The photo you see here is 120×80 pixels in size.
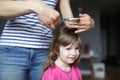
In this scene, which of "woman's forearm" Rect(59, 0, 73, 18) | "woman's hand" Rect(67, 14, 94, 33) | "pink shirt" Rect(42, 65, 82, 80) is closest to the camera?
"woman's hand" Rect(67, 14, 94, 33)

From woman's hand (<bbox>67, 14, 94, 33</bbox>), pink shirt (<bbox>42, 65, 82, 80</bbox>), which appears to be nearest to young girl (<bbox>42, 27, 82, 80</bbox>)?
pink shirt (<bbox>42, 65, 82, 80</bbox>)

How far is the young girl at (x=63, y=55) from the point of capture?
1.13 m

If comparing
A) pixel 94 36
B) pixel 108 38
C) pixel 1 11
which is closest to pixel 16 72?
pixel 1 11

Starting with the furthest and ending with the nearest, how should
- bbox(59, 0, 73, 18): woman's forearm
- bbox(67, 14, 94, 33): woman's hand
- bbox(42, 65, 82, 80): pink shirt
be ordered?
bbox(59, 0, 73, 18): woman's forearm, bbox(42, 65, 82, 80): pink shirt, bbox(67, 14, 94, 33): woman's hand

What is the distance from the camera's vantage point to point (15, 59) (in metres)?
1.12

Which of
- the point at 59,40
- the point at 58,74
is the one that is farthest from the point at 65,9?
the point at 58,74

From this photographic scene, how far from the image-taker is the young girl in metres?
1.13

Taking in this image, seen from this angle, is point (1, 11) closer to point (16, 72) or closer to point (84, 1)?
point (16, 72)

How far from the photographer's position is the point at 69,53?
1145mm

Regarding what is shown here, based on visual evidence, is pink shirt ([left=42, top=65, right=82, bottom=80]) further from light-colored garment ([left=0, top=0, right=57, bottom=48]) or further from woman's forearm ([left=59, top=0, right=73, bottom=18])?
woman's forearm ([left=59, top=0, right=73, bottom=18])

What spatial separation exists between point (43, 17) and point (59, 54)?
367 mm

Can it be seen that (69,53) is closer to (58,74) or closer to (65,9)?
(58,74)

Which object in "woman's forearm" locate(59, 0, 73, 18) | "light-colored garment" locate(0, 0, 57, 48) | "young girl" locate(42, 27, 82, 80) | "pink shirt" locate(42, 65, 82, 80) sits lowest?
"pink shirt" locate(42, 65, 82, 80)

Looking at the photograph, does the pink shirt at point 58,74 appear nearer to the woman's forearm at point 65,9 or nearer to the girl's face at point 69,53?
the girl's face at point 69,53
